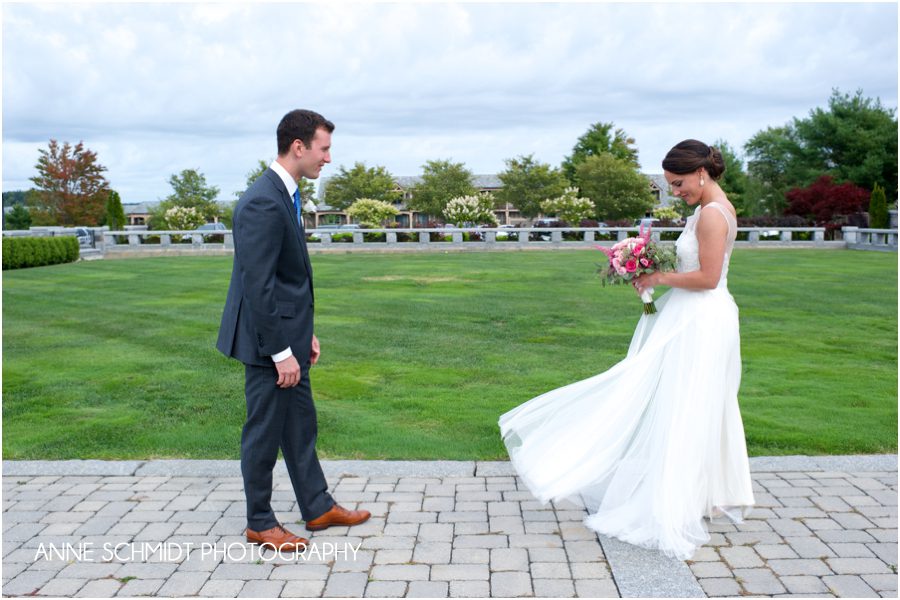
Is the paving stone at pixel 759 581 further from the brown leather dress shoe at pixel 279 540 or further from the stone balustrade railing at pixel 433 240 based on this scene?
the stone balustrade railing at pixel 433 240

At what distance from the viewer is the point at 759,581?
4016 mm

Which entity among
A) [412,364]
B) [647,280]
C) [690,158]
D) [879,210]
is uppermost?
[879,210]

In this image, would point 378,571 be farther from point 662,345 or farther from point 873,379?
point 873,379

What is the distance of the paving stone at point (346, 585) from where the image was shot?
3922mm

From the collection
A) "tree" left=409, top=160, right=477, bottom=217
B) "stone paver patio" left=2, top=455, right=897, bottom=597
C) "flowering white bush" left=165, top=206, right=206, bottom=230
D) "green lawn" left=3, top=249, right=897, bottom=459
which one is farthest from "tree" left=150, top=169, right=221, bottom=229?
"stone paver patio" left=2, top=455, right=897, bottom=597

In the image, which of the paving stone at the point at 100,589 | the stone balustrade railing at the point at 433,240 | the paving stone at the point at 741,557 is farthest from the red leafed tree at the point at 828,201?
the paving stone at the point at 100,589

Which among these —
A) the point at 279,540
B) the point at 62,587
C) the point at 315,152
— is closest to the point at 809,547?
the point at 279,540

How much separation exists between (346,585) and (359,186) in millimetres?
83401

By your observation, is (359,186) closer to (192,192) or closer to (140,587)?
(192,192)

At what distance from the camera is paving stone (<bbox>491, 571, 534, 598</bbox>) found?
3.90 metres

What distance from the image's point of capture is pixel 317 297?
17.4 metres

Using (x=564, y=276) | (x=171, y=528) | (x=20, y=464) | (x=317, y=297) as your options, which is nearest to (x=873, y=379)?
(x=171, y=528)

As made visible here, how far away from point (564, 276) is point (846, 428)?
49.9 feet

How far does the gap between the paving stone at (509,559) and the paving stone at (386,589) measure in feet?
1.67
